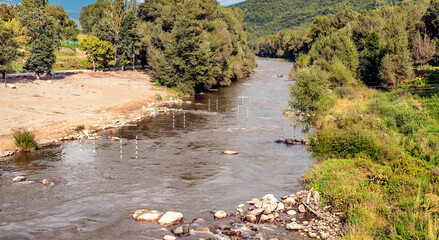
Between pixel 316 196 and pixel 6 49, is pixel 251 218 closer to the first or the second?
pixel 316 196

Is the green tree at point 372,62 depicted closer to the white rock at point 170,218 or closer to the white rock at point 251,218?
the white rock at point 251,218

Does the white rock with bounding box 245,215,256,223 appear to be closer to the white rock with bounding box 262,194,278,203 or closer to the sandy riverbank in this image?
the white rock with bounding box 262,194,278,203

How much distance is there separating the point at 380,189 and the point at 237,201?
830 centimetres

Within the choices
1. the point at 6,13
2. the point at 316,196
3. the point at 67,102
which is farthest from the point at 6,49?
the point at 6,13

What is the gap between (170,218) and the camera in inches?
771

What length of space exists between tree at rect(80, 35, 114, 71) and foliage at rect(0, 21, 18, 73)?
25.4 meters

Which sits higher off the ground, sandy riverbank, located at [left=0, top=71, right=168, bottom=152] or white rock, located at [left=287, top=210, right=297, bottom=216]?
sandy riverbank, located at [left=0, top=71, right=168, bottom=152]

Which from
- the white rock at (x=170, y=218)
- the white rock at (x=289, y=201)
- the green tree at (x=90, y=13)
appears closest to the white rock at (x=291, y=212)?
the white rock at (x=289, y=201)

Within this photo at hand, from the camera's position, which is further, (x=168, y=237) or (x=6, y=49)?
(x=6, y=49)

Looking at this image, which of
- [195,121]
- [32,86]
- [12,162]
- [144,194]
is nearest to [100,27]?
[32,86]

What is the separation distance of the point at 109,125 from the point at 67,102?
11189mm

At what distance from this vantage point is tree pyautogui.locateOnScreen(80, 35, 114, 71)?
254 ft

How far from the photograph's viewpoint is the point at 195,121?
46844 mm

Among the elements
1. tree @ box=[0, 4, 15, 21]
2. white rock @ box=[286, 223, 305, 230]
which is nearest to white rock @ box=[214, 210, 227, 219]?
white rock @ box=[286, 223, 305, 230]
